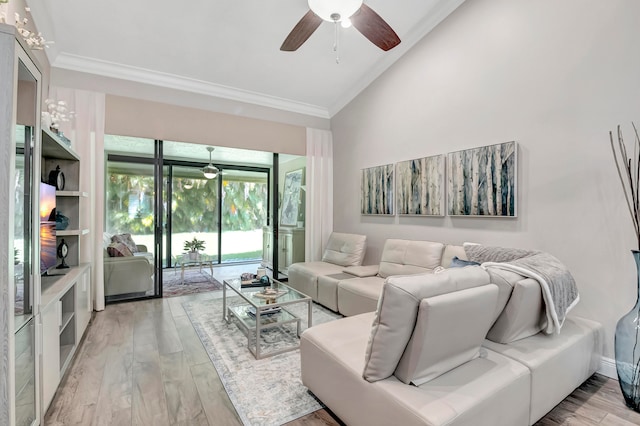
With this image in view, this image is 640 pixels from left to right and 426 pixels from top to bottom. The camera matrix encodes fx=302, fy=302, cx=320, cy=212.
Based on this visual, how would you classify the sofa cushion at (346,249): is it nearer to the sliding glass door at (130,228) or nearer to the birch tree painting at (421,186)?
the birch tree painting at (421,186)

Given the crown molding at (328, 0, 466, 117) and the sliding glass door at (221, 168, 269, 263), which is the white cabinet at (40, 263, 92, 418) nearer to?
the sliding glass door at (221, 168, 269, 263)

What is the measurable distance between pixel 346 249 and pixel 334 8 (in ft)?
9.90

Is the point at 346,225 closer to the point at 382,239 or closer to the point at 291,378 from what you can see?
the point at 382,239

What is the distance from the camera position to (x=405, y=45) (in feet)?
12.6

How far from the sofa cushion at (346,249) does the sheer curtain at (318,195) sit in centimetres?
46

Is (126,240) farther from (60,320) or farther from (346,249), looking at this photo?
(346,249)

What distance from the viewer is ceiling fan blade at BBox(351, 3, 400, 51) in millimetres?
2361

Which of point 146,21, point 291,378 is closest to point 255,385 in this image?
point 291,378

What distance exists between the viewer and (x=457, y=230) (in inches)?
131

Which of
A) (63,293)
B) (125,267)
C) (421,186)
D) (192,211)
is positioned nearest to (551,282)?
(421,186)

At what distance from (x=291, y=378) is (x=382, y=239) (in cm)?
251

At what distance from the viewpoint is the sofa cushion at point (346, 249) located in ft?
14.0

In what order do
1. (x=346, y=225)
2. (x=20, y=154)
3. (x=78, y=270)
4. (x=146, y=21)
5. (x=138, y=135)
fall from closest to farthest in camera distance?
1. (x=20, y=154)
2. (x=78, y=270)
3. (x=146, y=21)
4. (x=138, y=135)
5. (x=346, y=225)

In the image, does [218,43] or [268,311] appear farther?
[218,43]
